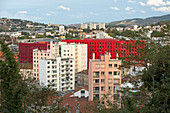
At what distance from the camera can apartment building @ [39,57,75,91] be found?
33219 millimetres

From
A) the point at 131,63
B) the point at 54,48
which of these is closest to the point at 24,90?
the point at 131,63

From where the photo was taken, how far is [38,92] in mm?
8023

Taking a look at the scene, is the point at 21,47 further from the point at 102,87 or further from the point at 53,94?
the point at 53,94

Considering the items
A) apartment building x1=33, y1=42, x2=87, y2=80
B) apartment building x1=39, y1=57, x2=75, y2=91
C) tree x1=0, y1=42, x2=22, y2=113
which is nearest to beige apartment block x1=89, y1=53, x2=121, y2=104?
tree x1=0, y1=42, x2=22, y2=113

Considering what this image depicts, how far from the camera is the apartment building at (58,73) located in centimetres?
3322

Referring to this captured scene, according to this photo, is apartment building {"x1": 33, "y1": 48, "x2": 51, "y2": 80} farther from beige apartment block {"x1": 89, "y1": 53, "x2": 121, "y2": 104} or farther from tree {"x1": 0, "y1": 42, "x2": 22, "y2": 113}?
tree {"x1": 0, "y1": 42, "x2": 22, "y2": 113}

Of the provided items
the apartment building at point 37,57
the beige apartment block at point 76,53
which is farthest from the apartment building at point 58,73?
the beige apartment block at point 76,53

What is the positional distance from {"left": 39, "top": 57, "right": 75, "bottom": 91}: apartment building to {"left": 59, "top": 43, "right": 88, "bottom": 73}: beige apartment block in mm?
7853

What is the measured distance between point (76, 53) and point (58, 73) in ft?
36.4

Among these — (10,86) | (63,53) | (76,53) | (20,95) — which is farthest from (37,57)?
(20,95)

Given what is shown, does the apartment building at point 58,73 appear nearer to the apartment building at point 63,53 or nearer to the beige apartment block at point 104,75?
the apartment building at point 63,53

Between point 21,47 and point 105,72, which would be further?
point 21,47

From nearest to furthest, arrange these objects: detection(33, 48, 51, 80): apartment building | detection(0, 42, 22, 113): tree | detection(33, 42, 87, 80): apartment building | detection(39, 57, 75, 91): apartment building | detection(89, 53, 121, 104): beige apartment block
Answer: detection(0, 42, 22, 113): tree, detection(89, 53, 121, 104): beige apartment block, detection(39, 57, 75, 91): apartment building, detection(33, 48, 51, 80): apartment building, detection(33, 42, 87, 80): apartment building

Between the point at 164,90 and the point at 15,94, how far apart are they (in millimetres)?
5294
